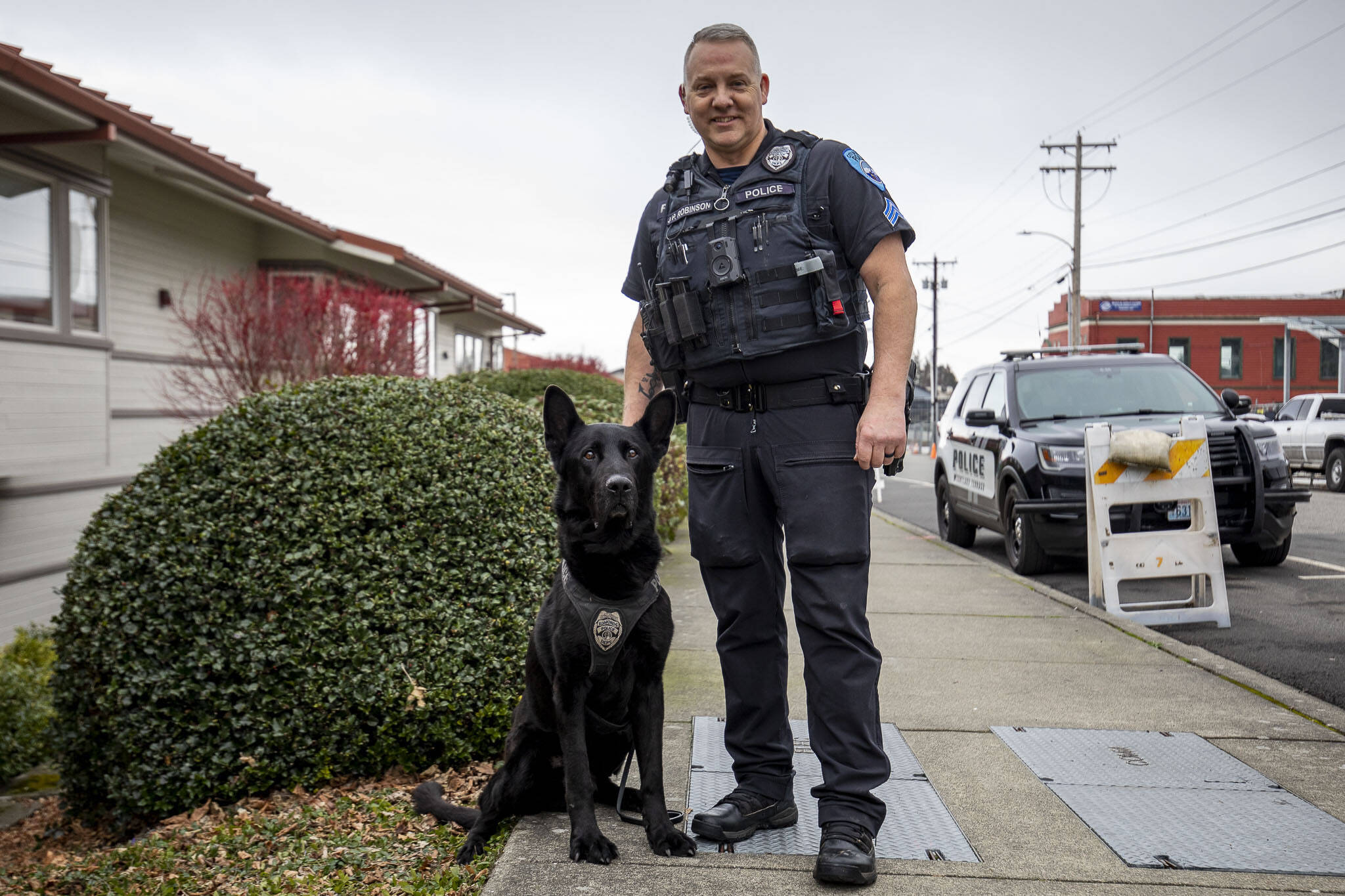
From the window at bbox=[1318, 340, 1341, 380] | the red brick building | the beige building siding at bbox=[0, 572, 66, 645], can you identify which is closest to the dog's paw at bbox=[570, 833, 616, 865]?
the beige building siding at bbox=[0, 572, 66, 645]

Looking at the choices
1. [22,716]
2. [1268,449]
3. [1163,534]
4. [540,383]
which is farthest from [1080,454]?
[22,716]

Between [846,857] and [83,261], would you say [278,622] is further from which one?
[83,261]

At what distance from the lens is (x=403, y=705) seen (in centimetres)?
387

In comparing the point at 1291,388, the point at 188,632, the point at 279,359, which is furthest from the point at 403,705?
the point at 1291,388

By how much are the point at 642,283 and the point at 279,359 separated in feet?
32.1

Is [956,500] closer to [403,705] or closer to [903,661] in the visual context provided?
[903,661]

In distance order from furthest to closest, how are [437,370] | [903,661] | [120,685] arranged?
[437,370], [903,661], [120,685]

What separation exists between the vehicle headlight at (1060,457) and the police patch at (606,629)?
6.27m

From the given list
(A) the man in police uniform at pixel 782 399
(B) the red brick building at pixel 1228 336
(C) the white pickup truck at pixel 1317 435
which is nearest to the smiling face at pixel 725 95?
(A) the man in police uniform at pixel 782 399

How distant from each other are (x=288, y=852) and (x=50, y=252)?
313 inches

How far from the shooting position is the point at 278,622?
12.7 feet

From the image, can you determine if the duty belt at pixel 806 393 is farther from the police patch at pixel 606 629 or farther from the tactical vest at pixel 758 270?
the police patch at pixel 606 629

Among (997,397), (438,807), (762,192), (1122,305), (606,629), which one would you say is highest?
(1122,305)

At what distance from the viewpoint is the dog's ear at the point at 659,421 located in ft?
10.4
